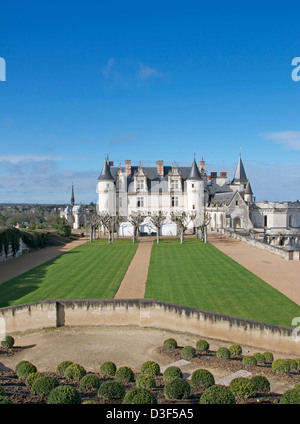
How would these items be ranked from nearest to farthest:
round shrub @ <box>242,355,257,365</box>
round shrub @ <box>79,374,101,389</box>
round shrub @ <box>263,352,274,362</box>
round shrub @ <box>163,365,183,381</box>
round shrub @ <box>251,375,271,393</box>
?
round shrub @ <box>251,375,271,393</box>, round shrub @ <box>79,374,101,389</box>, round shrub @ <box>163,365,183,381</box>, round shrub @ <box>242,355,257,365</box>, round shrub @ <box>263,352,274,362</box>

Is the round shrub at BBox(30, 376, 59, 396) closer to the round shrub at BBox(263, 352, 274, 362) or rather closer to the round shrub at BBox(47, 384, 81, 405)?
the round shrub at BBox(47, 384, 81, 405)

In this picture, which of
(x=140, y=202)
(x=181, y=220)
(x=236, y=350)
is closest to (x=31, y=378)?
(x=236, y=350)

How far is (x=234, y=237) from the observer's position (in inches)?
1790

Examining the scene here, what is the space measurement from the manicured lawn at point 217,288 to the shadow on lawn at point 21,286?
678cm

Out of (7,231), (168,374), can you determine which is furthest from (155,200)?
(168,374)

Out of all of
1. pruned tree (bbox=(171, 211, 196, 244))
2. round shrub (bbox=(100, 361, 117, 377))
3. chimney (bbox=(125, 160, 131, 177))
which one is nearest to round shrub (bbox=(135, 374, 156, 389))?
round shrub (bbox=(100, 361, 117, 377))

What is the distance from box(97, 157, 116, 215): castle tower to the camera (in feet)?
176

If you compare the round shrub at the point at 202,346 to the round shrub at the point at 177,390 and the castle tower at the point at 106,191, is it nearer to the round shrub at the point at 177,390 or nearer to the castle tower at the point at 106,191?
the round shrub at the point at 177,390

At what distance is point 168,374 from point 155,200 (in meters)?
45.7

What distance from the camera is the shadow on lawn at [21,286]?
60.2ft

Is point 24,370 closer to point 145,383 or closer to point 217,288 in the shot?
point 145,383

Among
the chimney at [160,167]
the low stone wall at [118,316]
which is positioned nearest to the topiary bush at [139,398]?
the low stone wall at [118,316]

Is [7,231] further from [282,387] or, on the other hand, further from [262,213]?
[262,213]
